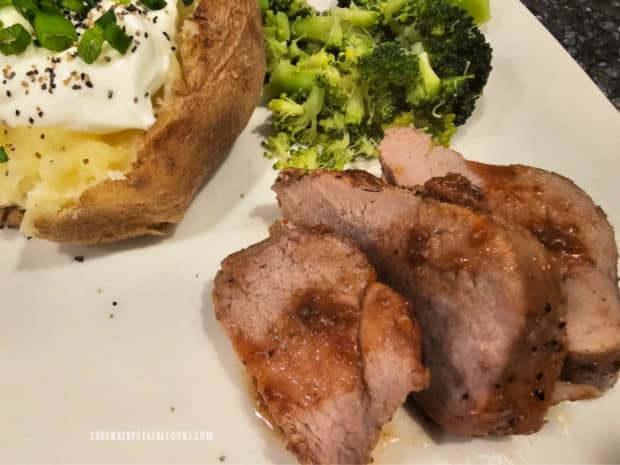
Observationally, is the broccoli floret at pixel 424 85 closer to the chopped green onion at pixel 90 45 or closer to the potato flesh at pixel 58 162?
the potato flesh at pixel 58 162

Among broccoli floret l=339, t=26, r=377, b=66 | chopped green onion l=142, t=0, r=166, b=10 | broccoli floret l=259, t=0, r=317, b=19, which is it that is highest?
chopped green onion l=142, t=0, r=166, b=10

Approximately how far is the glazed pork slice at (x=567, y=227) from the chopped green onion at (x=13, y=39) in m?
1.44

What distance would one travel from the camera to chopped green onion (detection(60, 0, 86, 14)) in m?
2.25

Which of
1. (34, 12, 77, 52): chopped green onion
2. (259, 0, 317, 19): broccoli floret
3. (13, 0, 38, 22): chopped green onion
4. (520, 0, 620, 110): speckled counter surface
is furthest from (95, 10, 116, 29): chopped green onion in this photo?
(520, 0, 620, 110): speckled counter surface

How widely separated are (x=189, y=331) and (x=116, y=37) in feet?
3.49

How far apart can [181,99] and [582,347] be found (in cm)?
164

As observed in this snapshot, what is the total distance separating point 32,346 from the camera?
2.20 m

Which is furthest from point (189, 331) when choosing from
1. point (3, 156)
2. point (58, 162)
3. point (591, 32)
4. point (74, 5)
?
point (591, 32)

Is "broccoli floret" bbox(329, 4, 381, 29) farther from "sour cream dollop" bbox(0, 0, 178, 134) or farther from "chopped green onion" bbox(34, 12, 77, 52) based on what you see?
"chopped green onion" bbox(34, 12, 77, 52)

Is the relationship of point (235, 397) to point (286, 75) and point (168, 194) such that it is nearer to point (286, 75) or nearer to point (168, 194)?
point (168, 194)

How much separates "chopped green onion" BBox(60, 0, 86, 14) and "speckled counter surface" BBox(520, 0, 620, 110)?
253 cm

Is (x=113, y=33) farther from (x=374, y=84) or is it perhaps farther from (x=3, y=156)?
(x=374, y=84)

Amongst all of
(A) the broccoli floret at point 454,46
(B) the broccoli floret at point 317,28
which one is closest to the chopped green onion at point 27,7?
(B) the broccoli floret at point 317,28

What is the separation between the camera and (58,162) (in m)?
2.26
